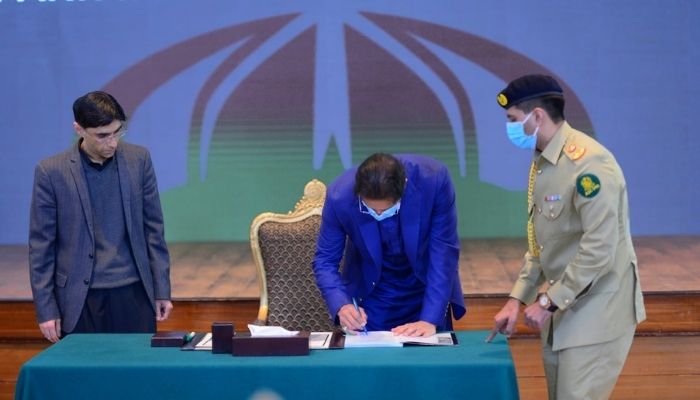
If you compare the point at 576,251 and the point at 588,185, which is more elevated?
the point at 588,185

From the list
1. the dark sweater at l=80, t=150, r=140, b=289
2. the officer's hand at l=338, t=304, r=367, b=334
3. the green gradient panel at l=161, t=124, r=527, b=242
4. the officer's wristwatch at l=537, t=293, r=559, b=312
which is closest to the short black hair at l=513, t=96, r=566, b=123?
the officer's wristwatch at l=537, t=293, r=559, b=312

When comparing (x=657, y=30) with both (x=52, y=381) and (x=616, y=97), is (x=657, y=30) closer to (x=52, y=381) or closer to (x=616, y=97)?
(x=616, y=97)

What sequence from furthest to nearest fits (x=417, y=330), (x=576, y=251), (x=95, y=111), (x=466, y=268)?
(x=466, y=268), (x=95, y=111), (x=417, y=330), (x=576, y=251)

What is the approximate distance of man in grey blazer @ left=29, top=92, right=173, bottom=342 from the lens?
345cm

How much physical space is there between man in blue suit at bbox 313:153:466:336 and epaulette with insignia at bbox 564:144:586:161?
0.54m

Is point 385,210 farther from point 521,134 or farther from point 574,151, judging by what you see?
point 574,151

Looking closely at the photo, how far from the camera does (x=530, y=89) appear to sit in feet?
9.55

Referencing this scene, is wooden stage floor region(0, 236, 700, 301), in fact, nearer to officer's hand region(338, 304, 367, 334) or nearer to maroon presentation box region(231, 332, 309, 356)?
officer's hand region(338, 304, 367, 334)

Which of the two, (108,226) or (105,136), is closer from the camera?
(105,136)

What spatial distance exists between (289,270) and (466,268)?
1445mm

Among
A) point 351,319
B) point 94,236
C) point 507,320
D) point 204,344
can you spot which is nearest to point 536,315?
point 507,320

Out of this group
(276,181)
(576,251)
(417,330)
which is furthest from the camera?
(276,181)

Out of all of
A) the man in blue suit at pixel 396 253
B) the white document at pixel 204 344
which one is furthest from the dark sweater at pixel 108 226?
the man in blue suit at pixel 396 253

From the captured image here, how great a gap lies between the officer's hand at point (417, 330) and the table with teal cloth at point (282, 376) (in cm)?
18
